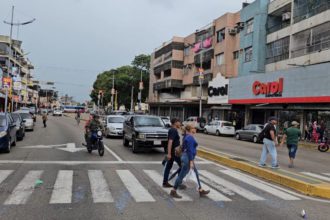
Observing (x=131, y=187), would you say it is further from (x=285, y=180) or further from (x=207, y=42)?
(x=207, y=42)

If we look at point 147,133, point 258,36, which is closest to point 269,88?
point 258,36

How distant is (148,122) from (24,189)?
982 centimetres

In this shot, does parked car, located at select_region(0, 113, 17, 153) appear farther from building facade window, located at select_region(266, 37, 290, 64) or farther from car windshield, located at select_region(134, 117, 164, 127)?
building facade window, located at select_region(266, 37, 290, 64)

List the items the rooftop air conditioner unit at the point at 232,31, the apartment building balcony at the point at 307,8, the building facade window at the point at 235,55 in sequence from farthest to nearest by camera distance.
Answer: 1. the rooftop air conditioner unit at the point at 232,31
2. the building facade window at the point at 235,55
3. the apartment building balcony at the point at 307,8

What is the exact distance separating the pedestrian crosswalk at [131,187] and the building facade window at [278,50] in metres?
27.1

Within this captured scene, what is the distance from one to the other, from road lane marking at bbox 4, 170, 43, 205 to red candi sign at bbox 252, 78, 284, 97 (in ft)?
89.5

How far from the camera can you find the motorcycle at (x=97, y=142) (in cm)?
1623

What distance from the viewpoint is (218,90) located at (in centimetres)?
4853

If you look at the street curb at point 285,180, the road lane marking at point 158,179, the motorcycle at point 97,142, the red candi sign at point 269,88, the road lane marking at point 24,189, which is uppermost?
the red candi sign at point 269,88

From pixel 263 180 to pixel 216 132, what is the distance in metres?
27.7

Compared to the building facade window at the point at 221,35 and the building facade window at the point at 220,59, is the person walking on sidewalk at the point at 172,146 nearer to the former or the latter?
the building facade window at the point at 220,59

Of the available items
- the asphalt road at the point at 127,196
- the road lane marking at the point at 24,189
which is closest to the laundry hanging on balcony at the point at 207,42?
the asphalt road at the point at 127,196

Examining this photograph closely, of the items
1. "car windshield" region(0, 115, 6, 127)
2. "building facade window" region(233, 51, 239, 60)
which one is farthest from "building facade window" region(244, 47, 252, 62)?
"car windshield" region(0, 115, 6, 127)

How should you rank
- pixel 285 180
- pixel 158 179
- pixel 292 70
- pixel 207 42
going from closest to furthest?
pixel 285 180 → pixel 158 179 → pixel 292 70 → pixel 207 42
